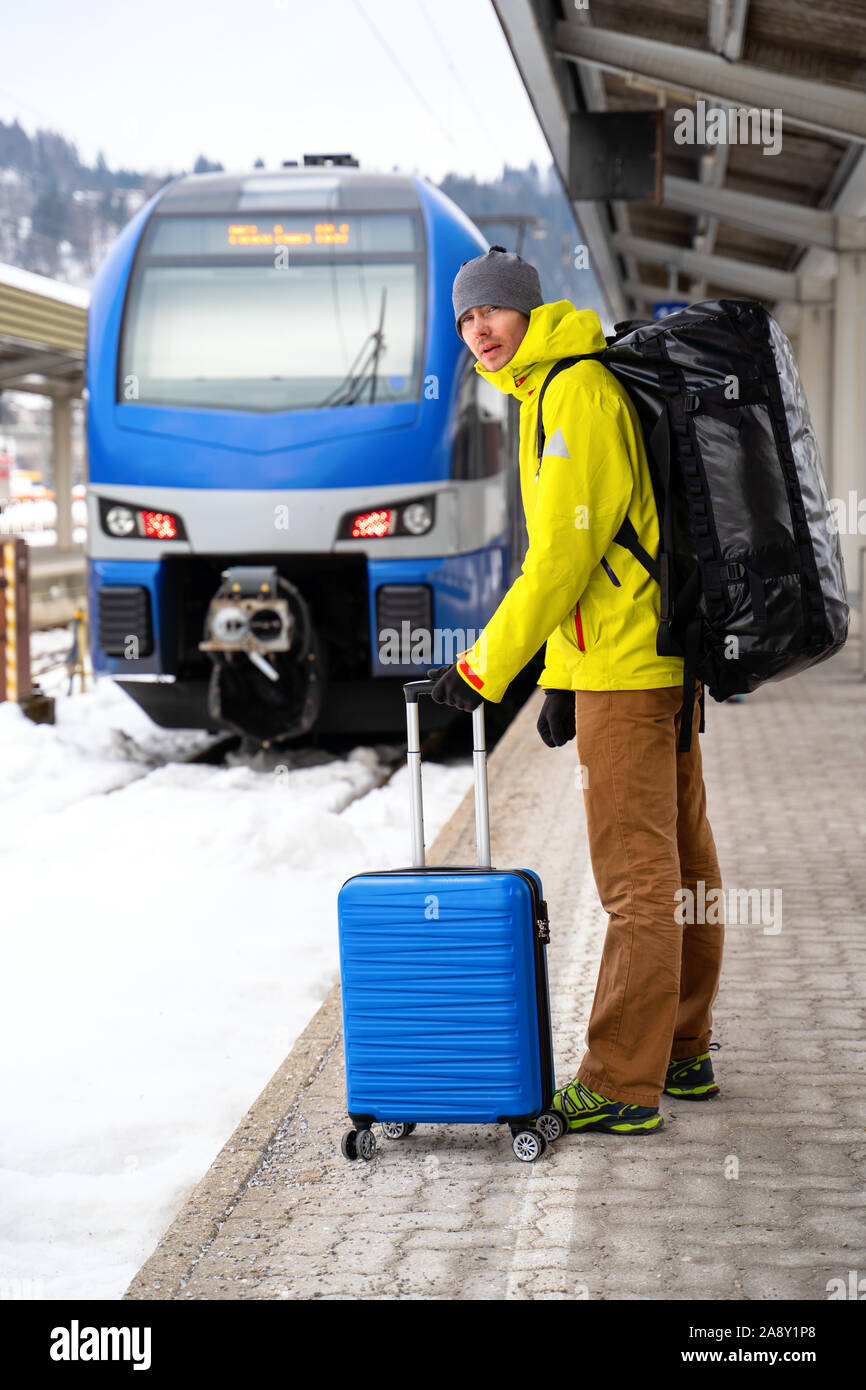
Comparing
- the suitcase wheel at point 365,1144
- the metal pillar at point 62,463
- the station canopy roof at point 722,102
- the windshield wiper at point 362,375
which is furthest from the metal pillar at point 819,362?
the suitcase wheel at point 365,1144

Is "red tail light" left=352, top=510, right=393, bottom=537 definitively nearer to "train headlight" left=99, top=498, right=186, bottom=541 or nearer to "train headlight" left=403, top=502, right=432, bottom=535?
"train headlight" left=403, top=502, right=432, bottom=535

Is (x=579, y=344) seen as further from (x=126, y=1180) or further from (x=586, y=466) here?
(x=126, y=1180)

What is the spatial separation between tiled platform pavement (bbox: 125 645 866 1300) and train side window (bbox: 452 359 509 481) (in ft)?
13.1

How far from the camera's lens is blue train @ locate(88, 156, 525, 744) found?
27.1ft

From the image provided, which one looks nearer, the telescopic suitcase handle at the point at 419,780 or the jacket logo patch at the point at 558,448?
the jacket logo patch at the point at 558,448

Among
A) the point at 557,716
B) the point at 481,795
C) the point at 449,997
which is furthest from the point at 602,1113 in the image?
the point at 557,716

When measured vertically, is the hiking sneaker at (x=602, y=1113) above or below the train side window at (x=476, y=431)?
below

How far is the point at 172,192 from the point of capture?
356 inches

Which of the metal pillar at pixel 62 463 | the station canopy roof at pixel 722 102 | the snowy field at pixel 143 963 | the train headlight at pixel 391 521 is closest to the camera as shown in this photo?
the snowy field at pixel 143 963

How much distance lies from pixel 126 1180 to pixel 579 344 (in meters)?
2.18

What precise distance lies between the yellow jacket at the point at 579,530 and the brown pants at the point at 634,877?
91mm

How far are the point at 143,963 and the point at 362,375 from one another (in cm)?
432

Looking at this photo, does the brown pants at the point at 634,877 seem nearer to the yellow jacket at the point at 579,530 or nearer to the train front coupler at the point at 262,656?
the yellow jacket at the point at 579,530

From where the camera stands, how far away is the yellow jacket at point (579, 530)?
3135mm
